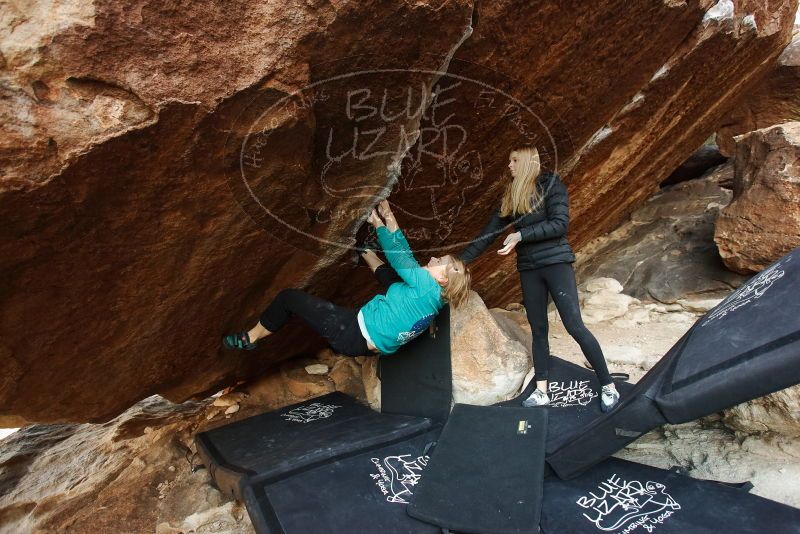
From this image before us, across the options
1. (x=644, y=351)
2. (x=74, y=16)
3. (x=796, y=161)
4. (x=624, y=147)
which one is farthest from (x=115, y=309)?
(x=796, y=161)

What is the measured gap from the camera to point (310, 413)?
3.16 m

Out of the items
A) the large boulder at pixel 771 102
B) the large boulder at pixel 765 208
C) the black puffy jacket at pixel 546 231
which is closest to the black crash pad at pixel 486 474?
the black puffy jacket at pixel 546 231

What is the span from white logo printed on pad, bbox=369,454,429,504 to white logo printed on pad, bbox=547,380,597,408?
36.4 inches

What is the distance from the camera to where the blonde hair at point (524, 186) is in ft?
9.11

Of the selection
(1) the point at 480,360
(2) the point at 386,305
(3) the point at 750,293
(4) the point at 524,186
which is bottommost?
(1) the point at 480,360

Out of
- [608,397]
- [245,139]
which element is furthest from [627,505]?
[245,139]

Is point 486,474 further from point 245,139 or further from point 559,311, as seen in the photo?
point 245,139

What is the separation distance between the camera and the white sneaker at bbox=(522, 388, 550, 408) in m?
2.95

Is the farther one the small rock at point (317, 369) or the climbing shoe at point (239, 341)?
the small rock at point (317, 369)

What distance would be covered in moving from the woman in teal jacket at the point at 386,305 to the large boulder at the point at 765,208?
2.84m

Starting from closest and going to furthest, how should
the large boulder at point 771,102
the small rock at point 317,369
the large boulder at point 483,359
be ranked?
the large boulder at point 483,359 < the small rock at point 317,369 < the large boulder at point 771,102

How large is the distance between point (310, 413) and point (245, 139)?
1879mm

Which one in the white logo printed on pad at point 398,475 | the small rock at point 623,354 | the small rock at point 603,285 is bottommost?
the small rock at point 623,354

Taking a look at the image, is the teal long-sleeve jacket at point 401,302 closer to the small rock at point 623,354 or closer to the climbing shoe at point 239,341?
the climbing shoe at point 239,341
